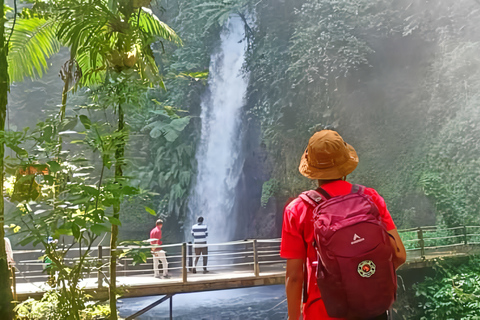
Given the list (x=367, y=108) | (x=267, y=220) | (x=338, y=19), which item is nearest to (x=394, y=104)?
(x=367, y=108)

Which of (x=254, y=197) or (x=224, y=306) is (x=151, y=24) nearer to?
(x=224, y=306)

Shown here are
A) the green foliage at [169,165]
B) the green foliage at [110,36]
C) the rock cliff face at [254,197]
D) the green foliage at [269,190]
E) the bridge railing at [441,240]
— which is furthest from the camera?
the green foliage at [169,165]

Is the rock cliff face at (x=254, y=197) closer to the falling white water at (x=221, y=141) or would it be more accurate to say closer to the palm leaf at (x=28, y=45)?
the falling white water at (x=221, y=141)

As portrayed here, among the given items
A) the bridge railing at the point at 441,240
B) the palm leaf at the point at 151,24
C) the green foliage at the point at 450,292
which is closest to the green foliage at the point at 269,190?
the bridge railing at the point at 441,240

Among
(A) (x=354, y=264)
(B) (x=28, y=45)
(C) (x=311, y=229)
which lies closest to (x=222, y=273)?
(B) (x=28, y=45)

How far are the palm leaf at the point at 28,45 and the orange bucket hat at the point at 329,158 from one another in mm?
2678

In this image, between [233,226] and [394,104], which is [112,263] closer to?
[394,104]

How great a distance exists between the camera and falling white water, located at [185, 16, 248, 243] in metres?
14.8

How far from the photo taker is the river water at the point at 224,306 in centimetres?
1035

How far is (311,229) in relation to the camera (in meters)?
1.50

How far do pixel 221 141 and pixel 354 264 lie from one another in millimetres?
13950

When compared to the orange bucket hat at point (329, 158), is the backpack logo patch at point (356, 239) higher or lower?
lower

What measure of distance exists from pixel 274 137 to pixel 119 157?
11.3 m

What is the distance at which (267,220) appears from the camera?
550 inches
